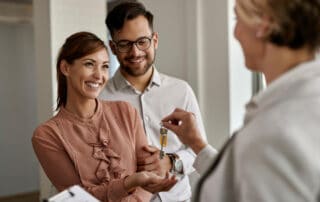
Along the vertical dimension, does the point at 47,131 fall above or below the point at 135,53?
below

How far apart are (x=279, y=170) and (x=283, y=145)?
40 mm

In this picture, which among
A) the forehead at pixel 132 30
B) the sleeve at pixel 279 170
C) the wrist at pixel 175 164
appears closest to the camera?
the sleeve at pixel 279 170

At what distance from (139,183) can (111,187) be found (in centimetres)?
9

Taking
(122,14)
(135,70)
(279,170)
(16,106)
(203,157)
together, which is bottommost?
(16,106)

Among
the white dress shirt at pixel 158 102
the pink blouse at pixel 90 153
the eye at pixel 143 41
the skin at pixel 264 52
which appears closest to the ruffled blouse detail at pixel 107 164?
the pink blouse at pixel 90 153

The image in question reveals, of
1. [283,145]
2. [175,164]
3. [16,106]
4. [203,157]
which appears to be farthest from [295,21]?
[16,106]

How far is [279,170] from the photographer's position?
2.14 feet

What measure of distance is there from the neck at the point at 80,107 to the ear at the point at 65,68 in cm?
10

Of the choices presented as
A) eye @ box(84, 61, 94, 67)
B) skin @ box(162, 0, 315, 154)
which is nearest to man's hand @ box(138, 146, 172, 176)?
eye @ box(84, 61, 94, 67)

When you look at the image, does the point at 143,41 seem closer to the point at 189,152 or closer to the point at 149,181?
the point at 189,152

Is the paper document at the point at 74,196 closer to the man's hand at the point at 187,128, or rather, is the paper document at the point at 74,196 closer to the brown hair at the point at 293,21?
the man's hand at the point at 187,128

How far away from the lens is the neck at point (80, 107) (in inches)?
56.8

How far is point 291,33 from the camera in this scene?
0.72 metres

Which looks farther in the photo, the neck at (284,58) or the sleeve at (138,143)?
the sleeve at (138,143)
